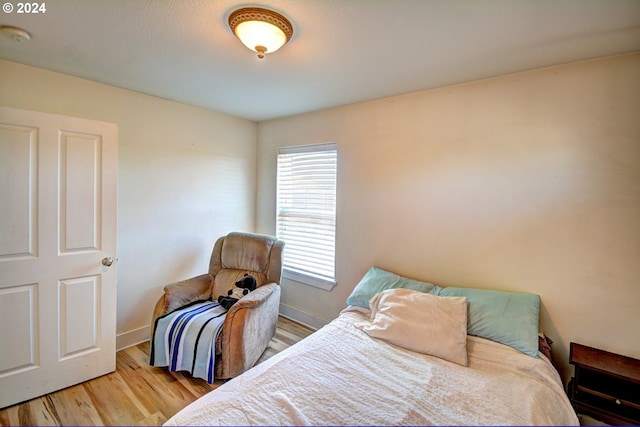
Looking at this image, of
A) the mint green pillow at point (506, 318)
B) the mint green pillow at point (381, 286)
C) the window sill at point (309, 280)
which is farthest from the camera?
the window sill at point (309, 280)

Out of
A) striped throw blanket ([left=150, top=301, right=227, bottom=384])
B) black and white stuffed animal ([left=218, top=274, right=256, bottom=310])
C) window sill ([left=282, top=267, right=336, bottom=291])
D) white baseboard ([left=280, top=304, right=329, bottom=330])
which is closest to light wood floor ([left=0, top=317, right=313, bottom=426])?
striped throw blanket ([left=150, top=301, right=227, bottom=384])

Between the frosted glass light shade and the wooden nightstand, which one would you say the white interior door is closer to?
the frosted glass light shade

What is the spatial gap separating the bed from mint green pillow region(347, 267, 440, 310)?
17 cm

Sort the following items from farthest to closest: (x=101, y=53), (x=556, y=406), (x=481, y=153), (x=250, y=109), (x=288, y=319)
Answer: (x=288, y=319), (x=250, y=109), (x=481, y=153), (x=101, y=53), (x=556, y=406)

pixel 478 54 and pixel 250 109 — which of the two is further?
pixel 250 109

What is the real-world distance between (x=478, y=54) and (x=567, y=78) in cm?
62

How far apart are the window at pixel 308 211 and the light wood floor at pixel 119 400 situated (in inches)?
54.4

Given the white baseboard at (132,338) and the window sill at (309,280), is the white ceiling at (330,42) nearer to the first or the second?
the window sill at (309,280)

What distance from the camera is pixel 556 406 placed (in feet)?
4.15

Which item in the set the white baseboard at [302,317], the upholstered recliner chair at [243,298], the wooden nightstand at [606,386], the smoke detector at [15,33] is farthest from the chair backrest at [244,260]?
the wooden nightstand at [606,386]

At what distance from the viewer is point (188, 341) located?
6.84 feet

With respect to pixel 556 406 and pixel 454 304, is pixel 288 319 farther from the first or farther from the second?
pixel 556 406

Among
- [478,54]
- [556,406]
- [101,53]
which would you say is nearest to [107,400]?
[101,53]

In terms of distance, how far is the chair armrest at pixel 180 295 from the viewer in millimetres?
2277
